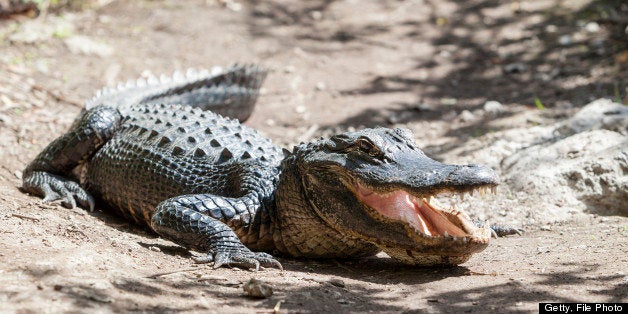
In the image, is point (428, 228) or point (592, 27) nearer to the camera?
point (428, 228)

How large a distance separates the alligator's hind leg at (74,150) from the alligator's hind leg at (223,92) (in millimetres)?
1182

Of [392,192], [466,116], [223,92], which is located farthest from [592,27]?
[392,192]

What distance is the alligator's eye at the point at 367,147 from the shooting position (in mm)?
4443

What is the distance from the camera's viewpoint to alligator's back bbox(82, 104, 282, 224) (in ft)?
17.1

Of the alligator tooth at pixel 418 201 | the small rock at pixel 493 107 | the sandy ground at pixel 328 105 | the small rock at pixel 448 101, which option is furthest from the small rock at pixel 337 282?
the small rock at pixel 448 101

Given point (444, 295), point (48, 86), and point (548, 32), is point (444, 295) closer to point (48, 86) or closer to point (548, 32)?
point (48, 86)

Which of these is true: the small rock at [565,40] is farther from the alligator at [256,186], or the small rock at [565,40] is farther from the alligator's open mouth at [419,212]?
the alligator's open mouth at [419,212]

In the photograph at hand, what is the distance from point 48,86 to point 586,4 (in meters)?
8.12

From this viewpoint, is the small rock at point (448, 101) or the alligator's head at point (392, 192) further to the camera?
the small rock at point (448, 101)

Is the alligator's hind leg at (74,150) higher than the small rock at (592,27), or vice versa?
the small rock at (592,27)

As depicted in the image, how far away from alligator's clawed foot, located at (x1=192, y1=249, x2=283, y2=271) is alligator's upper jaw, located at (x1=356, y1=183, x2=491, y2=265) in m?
0.70

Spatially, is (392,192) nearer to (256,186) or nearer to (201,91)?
(256,186)

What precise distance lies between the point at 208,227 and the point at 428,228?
1437 mm

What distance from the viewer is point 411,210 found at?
434cm
